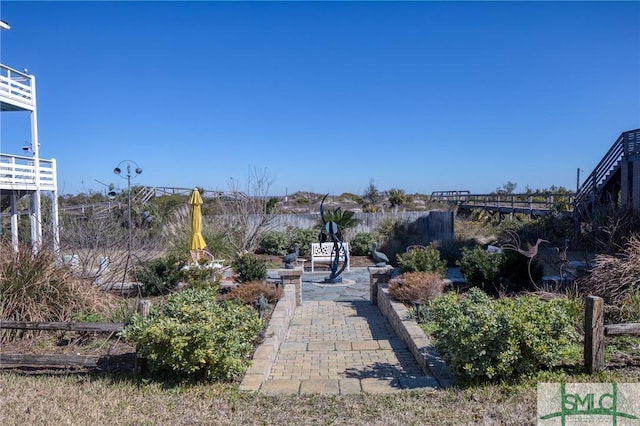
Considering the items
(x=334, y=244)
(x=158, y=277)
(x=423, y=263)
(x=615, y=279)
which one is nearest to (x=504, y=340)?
(x=615, y=279)

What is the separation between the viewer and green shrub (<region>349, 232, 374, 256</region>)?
601 inches

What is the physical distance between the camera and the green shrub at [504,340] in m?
3.75

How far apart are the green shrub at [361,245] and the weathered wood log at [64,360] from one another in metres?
11.3

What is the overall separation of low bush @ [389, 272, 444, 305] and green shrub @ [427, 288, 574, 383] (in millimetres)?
2876

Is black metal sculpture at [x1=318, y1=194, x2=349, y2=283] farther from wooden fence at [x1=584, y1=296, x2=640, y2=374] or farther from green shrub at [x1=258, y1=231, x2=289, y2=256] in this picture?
wooden fence at [x1=584, y1=296, x2=640, y2=374]

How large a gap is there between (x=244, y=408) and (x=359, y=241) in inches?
472

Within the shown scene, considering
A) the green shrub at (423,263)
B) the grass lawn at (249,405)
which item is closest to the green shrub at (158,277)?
the grass lawn at (249,405)

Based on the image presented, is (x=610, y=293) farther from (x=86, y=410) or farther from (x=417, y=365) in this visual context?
(x=86, y=410)

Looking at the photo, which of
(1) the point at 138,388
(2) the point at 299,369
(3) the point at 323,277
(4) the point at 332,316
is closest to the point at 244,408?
(1) the point at 138,388

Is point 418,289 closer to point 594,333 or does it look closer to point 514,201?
point 594,333

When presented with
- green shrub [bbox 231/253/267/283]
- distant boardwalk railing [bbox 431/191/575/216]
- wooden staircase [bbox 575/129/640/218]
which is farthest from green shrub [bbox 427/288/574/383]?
distant boardwalk railing [bbox 431/191/575/216]

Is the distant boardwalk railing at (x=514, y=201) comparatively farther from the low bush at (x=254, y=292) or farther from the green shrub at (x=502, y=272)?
the low bush at (x=254, y=292)

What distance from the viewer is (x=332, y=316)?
7.96 meters

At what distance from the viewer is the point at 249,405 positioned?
142 inches
